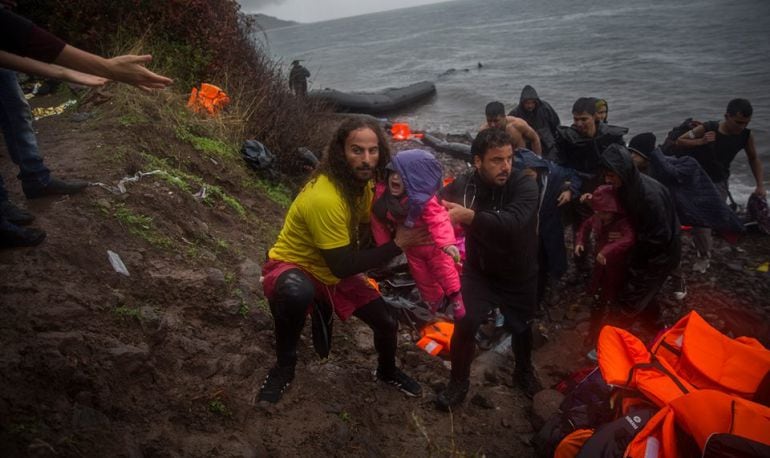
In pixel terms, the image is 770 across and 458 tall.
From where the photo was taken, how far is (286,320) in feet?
8.36

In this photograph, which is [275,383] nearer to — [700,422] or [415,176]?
[415,176]

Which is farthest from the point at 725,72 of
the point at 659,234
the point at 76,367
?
the point at 76,367

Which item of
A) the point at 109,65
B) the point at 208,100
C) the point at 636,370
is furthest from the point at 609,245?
the point at 208,100

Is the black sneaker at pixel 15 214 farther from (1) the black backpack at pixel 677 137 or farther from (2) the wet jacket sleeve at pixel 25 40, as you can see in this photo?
(1) the black backpack at pixel 677 137

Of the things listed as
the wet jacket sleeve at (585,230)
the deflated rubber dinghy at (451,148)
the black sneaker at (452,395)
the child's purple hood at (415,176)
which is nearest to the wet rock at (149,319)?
the child's purple hood at (415,176)

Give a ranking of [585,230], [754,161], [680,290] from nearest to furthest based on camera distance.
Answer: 1. [585,230]
2. [680,290]
3. [754,161]

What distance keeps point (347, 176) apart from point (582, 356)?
321 centimetres

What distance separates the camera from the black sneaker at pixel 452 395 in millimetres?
3102

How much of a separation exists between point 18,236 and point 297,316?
1.94 metres

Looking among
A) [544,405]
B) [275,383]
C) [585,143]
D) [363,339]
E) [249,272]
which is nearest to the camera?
[275,383]

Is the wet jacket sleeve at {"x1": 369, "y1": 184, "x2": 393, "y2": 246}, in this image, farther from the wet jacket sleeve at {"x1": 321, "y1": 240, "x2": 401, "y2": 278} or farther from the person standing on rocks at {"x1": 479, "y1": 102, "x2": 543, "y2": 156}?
the person standing on rocks at {"x1": 479, "y1": 102, "x2": 543, "y2": 156}

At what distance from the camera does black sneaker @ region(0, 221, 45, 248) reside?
2758 mm

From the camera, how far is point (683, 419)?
2.05 meters

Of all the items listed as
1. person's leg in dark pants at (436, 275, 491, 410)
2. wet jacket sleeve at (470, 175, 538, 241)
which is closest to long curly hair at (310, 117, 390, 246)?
wet jacket sleeve at (470, 175, 538, 241)
